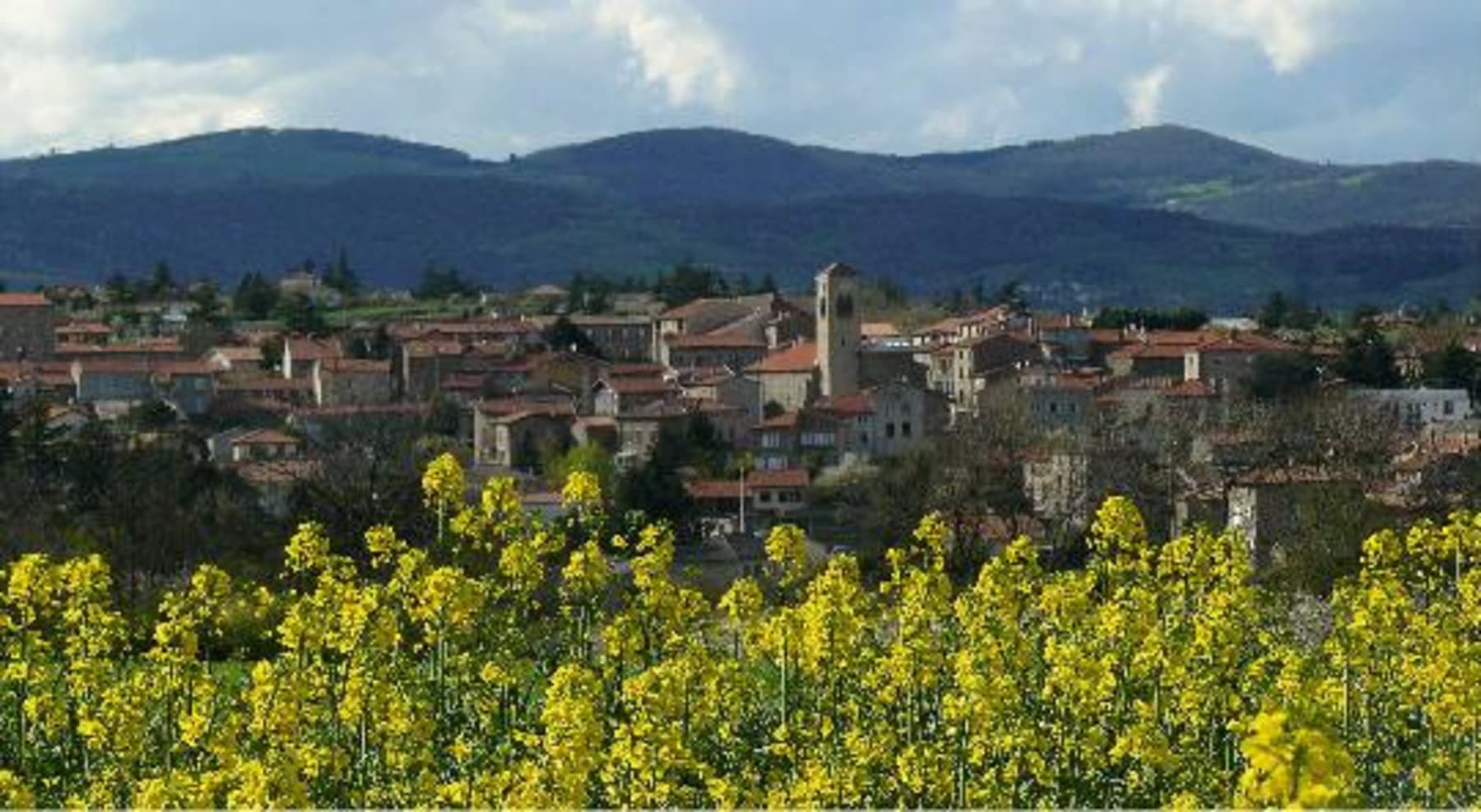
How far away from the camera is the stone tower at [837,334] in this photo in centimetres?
8506

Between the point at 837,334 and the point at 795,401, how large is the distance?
332 cm

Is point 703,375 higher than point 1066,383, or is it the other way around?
point 703,375

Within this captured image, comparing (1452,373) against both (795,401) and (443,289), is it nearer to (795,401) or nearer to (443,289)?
(795,401)

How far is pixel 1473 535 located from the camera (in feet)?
54.6

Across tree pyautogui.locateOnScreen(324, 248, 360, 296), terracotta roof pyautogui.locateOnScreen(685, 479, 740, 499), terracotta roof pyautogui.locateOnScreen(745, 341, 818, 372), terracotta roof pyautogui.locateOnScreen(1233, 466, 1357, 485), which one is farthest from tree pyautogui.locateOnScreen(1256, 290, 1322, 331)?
terracotta roof pyautogui.locateOnScreen(1233, 466, 1357, 485)

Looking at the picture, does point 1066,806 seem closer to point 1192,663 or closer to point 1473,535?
point 1192,663

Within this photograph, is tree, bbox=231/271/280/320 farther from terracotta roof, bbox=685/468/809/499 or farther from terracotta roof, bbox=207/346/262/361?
terracotta roof, bbox=685/468/809/499

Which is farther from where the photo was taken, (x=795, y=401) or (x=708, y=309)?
(x=708, y=309)

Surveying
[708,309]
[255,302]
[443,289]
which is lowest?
[708,309]

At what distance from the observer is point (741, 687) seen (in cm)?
1359

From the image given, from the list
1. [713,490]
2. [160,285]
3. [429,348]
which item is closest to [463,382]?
[429,348]

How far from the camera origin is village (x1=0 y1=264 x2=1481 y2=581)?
5225 cm

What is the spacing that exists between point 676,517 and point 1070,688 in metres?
43.1

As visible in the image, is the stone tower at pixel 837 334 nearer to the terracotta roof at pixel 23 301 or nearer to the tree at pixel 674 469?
the tree at pixel 674 469
